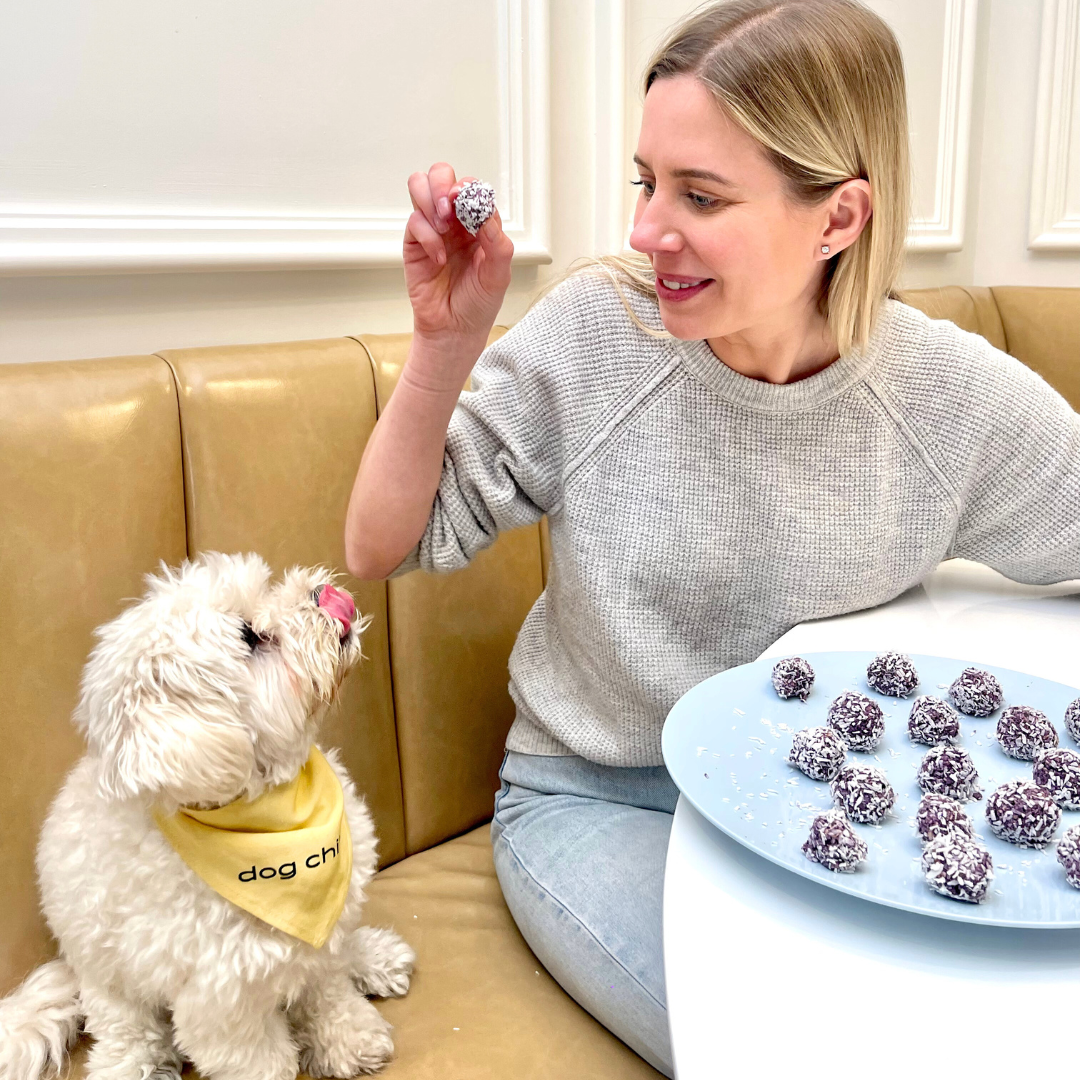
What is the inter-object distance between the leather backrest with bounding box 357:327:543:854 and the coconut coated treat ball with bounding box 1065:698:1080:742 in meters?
0.77

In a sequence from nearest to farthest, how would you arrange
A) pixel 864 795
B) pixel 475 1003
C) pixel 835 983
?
pixel 835 983, pixel 864 795, pixel 475 1003

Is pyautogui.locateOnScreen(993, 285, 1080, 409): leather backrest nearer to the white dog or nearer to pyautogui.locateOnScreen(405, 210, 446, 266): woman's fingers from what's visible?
pyautogui.locateOnScreen(405, 210, 446, 266): woman's fingers

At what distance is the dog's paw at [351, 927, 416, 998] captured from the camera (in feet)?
3.34

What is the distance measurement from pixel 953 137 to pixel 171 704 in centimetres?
246

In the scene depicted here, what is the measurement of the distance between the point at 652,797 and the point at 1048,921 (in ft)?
2.05

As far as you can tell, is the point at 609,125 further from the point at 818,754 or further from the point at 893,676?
the point at 818,754

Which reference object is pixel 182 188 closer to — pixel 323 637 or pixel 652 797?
pixel 323 637

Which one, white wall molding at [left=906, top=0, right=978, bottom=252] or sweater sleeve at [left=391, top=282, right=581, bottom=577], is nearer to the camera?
sweater sleeve at [left=391, top=282, right=581, bottom=577]

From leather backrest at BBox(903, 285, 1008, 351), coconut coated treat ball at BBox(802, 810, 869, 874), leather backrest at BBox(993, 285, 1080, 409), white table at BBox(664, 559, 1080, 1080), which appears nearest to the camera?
white table at BBox(664, 559, 1080, 1080)

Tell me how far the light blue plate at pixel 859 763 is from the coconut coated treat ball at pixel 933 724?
11 millimetres

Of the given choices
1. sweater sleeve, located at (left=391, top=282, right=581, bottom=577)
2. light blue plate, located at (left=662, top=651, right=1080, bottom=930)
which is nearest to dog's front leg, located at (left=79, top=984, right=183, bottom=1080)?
sweater sleeve, located at (left=391, top=282, right=581, bottom=577)

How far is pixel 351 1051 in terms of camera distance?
0.92 m

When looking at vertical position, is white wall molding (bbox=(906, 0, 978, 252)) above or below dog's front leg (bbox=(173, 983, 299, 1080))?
above

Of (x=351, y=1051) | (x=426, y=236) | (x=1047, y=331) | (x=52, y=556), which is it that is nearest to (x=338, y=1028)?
(x=351, y=1051)
